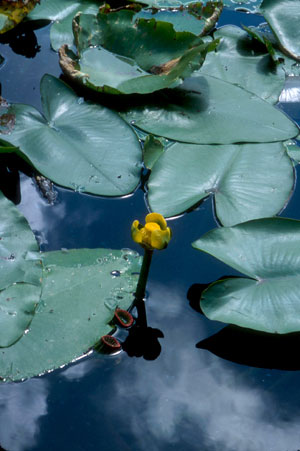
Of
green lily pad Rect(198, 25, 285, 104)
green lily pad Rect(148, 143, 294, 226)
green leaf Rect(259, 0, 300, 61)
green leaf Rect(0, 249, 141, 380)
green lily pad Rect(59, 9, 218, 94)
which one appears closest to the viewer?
green leaf Rect(0, 249, 141, 380)

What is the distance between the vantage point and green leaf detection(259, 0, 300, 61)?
2320 mm

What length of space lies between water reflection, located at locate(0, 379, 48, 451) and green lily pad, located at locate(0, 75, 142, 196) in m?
0.66

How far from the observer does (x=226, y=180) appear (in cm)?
177

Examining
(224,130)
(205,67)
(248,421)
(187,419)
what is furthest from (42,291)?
(205,67)

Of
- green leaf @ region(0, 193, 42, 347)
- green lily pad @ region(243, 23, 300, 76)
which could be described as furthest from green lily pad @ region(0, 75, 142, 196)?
green lily pad @ region(243, 23, 300, 76)

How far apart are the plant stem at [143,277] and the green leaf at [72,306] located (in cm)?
2

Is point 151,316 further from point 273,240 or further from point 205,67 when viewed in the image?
point 205,67

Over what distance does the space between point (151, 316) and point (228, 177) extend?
0.56 meters

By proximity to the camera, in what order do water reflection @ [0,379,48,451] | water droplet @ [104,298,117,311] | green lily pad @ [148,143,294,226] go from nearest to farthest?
water reflection @ [0,379,48,451], water droplet @ [104,298,117,311], green lily pad @ [148,143,294,226]

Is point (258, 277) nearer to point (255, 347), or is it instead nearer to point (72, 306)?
point (255, 347)

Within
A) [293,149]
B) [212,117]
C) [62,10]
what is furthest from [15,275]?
[62,10]

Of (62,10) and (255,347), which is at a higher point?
(62,10)

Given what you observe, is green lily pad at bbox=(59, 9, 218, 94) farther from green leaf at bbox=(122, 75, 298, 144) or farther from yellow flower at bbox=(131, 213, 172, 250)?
yellow flower at bbox=(131, 213, 172, 250)

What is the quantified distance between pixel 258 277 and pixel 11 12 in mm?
1563
